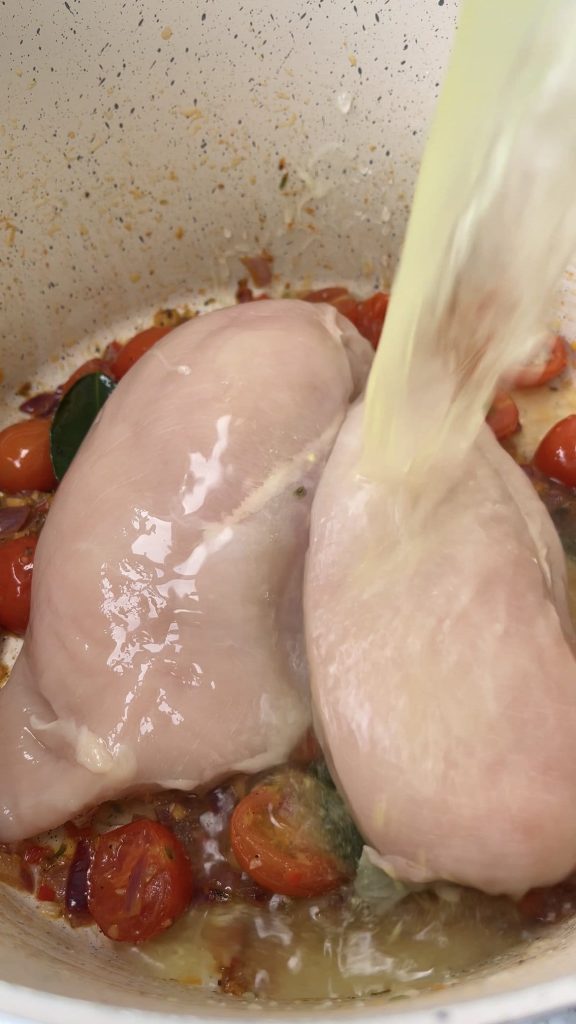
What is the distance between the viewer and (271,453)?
1312 millimetres

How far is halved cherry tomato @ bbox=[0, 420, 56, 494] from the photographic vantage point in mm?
1734

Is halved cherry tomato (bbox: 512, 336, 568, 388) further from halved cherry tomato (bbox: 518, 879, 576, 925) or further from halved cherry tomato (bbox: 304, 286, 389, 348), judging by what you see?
halved cherry tomato (bbox: 518, 879, 576, 925)

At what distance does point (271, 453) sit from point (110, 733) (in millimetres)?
465

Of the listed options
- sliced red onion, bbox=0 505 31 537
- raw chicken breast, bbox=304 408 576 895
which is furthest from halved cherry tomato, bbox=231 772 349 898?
sliced red onion, bbox=0 505 31 537

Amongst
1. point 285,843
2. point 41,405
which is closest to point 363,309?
point 41,405

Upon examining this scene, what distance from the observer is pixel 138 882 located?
129cm

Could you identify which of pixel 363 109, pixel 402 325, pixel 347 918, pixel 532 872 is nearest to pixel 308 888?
pixel 347 918

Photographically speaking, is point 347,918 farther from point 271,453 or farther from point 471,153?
point 471,153

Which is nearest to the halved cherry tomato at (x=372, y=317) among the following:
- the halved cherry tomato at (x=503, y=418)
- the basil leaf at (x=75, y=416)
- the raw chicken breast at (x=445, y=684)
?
the halved cherry tomato at (x=503, y=418)

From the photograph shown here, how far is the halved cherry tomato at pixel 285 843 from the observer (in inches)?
50.7

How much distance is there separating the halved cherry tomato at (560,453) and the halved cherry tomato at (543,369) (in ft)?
0.53

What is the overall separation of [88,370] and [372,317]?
2.00 feet

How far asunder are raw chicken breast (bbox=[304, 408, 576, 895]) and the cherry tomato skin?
0.12m

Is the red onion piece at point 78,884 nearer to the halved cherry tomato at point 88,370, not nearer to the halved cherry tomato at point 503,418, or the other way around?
the halved cherry tomato at point 88,370
